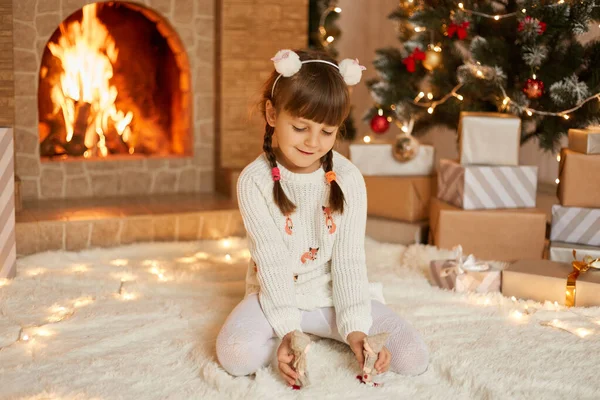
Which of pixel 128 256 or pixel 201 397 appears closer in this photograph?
pixel 201 397

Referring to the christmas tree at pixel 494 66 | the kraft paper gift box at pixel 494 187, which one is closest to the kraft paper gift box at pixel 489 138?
the kraft paper gift box at pixel 494 187

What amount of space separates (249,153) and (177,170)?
311 mm

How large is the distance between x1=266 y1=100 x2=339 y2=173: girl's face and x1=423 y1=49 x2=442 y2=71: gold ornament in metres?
1.27

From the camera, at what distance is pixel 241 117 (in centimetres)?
310

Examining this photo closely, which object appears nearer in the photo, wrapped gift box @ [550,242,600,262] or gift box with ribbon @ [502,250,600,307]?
gift box with ribbon @ [502,250,600,307]

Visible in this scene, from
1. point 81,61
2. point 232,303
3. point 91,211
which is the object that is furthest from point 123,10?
point 232,303

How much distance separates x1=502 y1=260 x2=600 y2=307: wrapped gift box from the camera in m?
1.97

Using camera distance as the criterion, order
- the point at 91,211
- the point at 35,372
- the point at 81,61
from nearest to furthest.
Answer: the point at 35,372, the point at 91,211, the point at 81,61

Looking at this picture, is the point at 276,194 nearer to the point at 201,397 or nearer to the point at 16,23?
the point at 201,397

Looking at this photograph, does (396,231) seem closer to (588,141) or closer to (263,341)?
(588,141)

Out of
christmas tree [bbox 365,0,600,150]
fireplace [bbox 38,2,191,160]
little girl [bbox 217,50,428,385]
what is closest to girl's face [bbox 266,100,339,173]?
little girl [bbox 217,50,428,385]

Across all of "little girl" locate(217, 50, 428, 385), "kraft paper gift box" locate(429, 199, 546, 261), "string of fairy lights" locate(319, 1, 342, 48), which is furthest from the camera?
"string of fairy lights" locate(319, 1, 342, 48)

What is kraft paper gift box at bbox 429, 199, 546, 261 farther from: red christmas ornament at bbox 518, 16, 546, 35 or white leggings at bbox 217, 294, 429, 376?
white leggings at bbox 217, 294, 429, 376

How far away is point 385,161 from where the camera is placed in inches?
109
